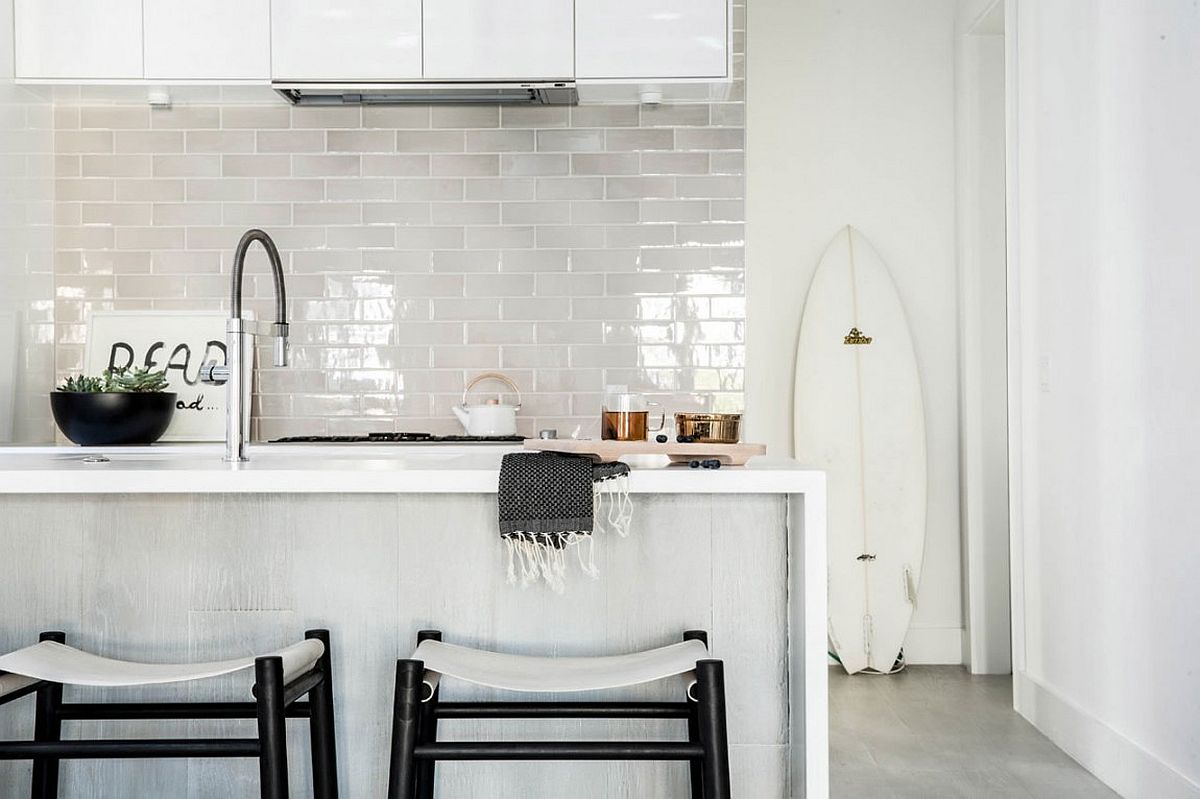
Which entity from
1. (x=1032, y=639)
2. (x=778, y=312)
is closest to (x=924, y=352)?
(x=778, y=312)

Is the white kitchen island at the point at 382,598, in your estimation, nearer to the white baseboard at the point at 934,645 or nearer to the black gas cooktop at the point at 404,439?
the black gas cooktop at the point at 404,439

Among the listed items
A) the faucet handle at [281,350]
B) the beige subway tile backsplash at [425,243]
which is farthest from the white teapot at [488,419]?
the faucet handle at [281,350]

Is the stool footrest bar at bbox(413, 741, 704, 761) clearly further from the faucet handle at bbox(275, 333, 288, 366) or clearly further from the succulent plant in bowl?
the succulent plant in bowl

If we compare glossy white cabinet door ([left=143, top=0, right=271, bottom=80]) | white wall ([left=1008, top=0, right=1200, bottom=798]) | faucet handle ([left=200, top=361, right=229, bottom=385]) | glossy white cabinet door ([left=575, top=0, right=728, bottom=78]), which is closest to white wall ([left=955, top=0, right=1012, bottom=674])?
white wall ([left=1008, top=0, right=1200, bottom=798])

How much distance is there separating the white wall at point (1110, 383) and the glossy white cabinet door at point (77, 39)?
3010 mm

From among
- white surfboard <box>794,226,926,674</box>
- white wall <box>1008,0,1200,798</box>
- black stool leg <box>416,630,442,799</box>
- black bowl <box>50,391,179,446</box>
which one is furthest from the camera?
white surfboard <box>794,226,926,674</box>

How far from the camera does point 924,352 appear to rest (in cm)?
447

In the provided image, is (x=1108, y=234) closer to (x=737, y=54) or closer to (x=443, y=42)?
(x=737, y=54)

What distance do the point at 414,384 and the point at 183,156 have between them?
45.4 inches

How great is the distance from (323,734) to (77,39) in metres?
2.62

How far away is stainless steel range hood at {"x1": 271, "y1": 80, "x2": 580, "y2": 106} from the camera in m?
3.38

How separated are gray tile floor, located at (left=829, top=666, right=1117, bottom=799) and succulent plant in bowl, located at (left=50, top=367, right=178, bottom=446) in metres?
2.25

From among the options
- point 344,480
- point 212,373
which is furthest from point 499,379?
point 344,480

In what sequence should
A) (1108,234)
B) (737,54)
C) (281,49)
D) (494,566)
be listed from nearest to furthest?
(494,566) → (1108,234) → (281,49) → (737,54)
